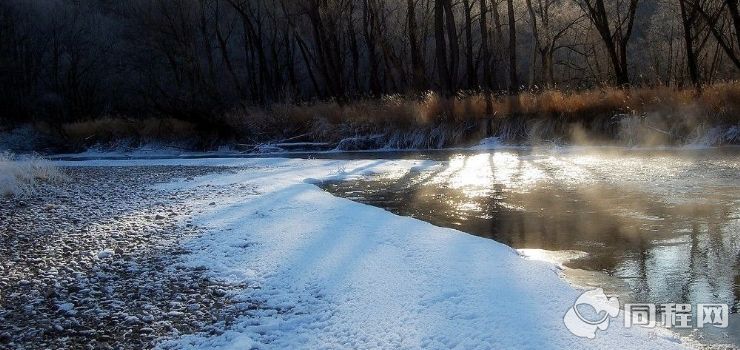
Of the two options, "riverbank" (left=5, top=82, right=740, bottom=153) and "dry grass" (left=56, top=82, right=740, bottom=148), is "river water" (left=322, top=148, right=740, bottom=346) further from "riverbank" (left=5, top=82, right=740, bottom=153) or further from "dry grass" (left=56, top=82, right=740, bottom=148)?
"dry grass" (left=56, top=82, right=740, bottom=148)

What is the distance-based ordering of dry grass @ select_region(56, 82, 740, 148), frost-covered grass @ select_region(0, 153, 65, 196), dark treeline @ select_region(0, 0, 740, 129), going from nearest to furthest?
frost-covered grass @ select_region(0, 153, 65, 196) → dry grass @ select_region(56, 82, 740, 148) → dark treeline @ select_region(0, 0, 740, 129)

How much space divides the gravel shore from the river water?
8.40 feet

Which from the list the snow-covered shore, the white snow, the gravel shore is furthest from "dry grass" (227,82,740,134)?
the white snow

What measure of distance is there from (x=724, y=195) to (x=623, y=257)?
3055mm

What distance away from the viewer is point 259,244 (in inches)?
208

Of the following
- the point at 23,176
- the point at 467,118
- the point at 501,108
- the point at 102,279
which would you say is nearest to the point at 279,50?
the point at 467,118

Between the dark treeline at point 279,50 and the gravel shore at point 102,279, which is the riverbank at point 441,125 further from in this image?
the gravel shore at point 102,279

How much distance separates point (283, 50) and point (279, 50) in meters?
4.56

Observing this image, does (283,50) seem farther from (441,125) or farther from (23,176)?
(23,176)

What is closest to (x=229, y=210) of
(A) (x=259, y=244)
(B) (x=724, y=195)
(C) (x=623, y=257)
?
(A) (x=259, y=244)

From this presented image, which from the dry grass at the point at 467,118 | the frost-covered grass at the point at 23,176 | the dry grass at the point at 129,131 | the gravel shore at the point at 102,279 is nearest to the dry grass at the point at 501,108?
the dry grass at the point at 467,118

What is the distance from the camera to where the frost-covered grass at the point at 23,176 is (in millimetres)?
9133

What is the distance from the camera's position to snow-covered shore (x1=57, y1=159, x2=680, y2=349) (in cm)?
321

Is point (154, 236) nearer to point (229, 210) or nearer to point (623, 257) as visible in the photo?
point (229, 210)
